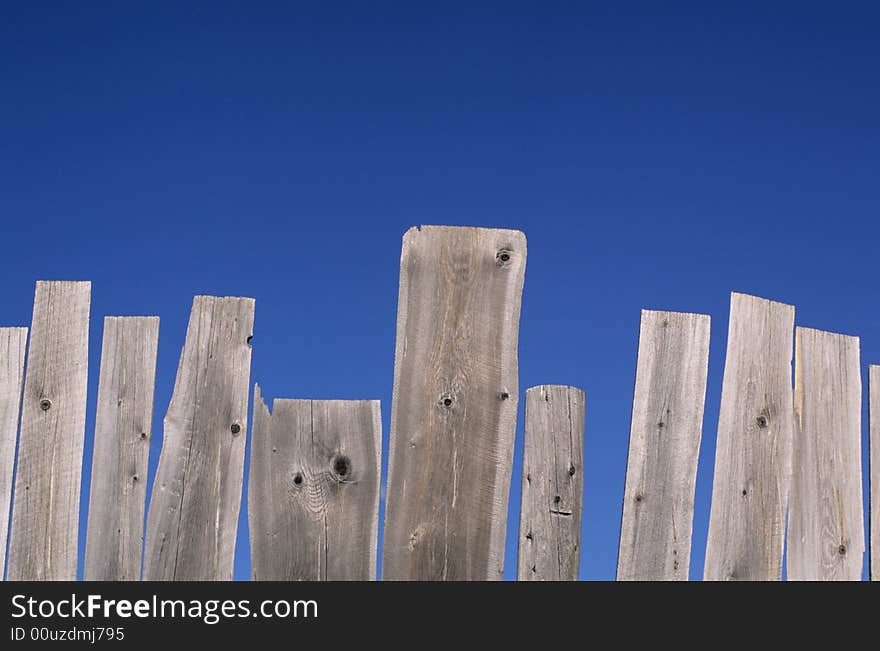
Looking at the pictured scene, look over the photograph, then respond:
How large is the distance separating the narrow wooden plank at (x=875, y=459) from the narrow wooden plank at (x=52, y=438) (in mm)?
4090

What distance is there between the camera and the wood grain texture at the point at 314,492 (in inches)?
139

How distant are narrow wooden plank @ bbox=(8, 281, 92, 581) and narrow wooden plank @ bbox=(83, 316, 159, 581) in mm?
94

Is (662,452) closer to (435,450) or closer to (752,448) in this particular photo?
(752,448)

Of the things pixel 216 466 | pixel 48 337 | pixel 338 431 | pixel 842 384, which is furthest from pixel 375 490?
pixel 842 384

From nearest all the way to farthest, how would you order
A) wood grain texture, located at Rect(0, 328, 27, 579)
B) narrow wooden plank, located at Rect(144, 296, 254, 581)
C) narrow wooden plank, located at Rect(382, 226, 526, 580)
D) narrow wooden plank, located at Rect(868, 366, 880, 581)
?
narrow wooden plank, located at Rect(382, 226, 526, 580) → narrow wooden plank, located at Rect(144, 296, 254, 581) → wood grain texture, located at Rect(0, 328, 27, 579) → narrow wooden plank, located at Rect(868, 366, 880, 581)

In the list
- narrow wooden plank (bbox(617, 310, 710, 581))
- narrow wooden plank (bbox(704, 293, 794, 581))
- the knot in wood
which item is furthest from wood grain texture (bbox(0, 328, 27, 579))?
narrow wooden plank (bbox(704, 293, 794, 581))

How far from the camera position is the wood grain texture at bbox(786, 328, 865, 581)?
4422mm

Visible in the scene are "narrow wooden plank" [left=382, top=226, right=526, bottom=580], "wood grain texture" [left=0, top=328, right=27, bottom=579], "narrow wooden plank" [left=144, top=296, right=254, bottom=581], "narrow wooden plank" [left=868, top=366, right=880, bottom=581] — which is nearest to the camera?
"narrow wooden plank" [left=382, top=226, right=526, bottom=580]

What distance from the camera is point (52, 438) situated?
4.18 m

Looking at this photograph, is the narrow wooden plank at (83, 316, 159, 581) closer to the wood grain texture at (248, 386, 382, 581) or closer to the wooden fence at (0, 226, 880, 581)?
the wooden fence at (0, 226, 880, 581)

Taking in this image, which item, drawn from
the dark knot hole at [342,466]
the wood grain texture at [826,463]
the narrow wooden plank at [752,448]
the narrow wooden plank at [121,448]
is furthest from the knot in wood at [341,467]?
the wood grain texture at [826,463]

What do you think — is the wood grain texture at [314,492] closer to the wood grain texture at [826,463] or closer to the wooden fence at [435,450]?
the wooden fence at [435,450]

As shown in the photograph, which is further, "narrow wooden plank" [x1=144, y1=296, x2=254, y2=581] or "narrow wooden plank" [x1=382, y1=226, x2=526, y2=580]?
"narrow wooden plank" [x1=144, y1=296, x2=254, y2=581]
